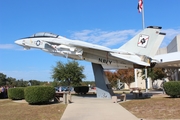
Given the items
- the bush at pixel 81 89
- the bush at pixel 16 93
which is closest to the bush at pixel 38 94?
the bush at pixel 16 93

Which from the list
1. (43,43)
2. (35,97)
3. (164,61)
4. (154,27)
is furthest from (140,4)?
(35,97)

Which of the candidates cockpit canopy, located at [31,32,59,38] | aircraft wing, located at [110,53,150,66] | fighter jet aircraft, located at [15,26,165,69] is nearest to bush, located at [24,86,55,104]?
fighter jet aircraft, located at [15,26,165,69]

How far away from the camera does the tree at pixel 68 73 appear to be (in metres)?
31.6

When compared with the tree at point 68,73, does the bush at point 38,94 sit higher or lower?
lower

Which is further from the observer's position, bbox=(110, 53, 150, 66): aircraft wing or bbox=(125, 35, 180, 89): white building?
bbox=(125, 35, 180, 89): white building

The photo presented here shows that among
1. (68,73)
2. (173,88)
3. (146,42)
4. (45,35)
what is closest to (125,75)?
(68,73)

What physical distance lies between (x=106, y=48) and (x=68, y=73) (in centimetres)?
1330

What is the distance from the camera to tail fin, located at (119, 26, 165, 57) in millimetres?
20266

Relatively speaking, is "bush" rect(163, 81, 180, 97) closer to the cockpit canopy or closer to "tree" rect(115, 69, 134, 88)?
the cockpit canopy

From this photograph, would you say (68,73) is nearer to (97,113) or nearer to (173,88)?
(173,88)

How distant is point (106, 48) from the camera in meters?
19.4

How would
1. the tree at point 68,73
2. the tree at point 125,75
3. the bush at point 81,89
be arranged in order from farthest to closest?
the tree at point 125,75 → the tree at point 68,73 → the bush at point 81,89

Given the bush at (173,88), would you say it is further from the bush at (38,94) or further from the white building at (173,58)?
the white building at (173,58)

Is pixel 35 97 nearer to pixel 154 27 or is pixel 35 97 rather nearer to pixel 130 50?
pixel 130 50
